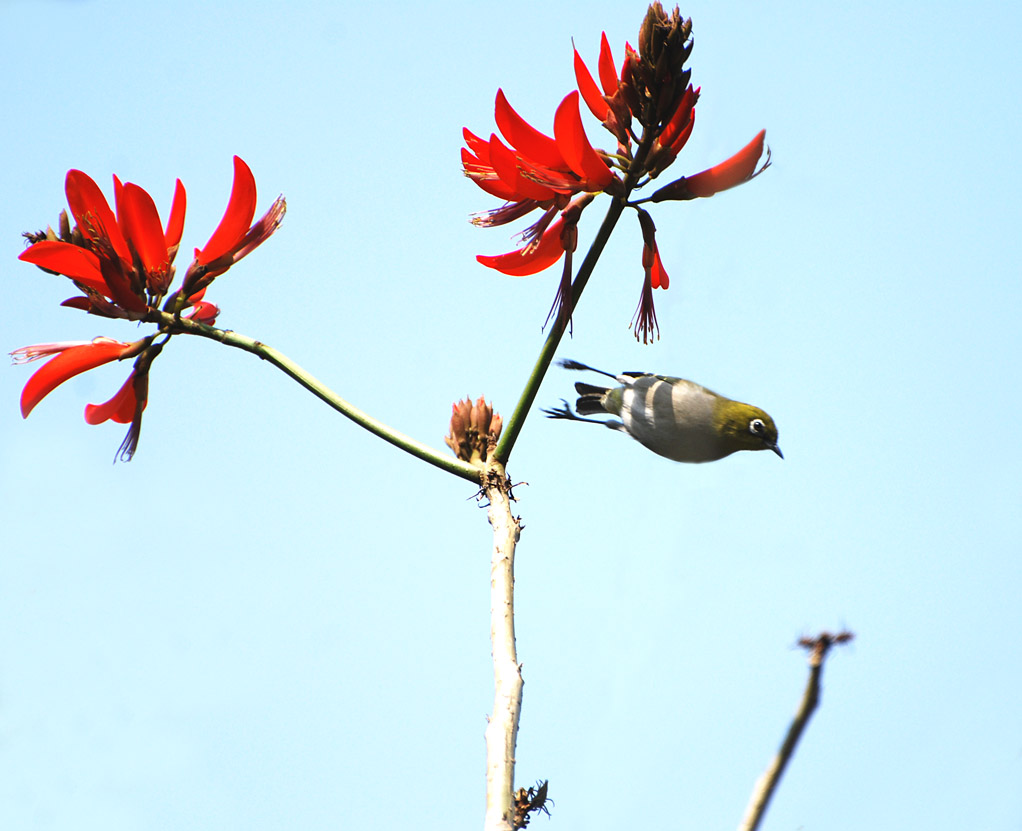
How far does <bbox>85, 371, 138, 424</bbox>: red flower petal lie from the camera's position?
7.23ft

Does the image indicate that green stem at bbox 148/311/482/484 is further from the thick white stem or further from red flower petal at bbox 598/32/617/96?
red flower petal at bbox 598/32/617/96

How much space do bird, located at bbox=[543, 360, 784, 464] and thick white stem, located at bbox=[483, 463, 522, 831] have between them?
53cm

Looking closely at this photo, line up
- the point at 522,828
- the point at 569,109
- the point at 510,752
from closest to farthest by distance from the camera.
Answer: the point at 510,752, the point at 522,828, the point at 569,109

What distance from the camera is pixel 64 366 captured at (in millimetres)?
2133

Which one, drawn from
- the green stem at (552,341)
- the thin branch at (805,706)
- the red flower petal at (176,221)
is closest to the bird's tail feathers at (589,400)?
the green stem at (552,341)

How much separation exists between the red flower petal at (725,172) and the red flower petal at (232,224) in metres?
1.03

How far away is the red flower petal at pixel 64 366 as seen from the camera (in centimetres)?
212

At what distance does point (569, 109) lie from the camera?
1.79 meters

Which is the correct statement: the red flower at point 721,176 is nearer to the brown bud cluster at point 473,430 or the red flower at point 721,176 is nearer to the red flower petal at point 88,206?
the brown bud cluster at point 473,430

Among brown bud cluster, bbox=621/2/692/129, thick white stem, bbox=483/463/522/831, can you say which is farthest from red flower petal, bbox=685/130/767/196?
thick white stem, bbox=483/463/522/831

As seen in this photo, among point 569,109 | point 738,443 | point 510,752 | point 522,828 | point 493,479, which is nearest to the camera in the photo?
point 510,752

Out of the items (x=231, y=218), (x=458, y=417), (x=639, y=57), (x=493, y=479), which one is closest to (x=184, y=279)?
(x=231, y=218)

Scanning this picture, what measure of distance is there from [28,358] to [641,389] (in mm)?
1500

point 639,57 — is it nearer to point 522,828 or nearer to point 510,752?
point 510,752
